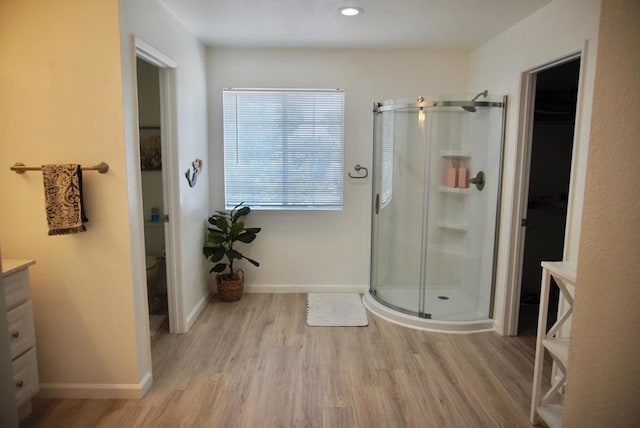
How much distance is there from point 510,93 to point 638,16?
90.4 inches

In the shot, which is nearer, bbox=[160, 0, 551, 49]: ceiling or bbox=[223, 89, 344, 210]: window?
bbox=[160, 0, 551, 49]: ceiling

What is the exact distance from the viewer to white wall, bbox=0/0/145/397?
2072 millimetres

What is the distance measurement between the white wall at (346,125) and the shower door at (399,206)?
0.26 m

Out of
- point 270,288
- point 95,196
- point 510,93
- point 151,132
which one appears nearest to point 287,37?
point 151,132

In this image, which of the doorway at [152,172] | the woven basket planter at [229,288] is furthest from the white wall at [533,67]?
the doorway at [152,172]

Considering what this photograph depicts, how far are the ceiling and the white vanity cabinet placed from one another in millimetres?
1874

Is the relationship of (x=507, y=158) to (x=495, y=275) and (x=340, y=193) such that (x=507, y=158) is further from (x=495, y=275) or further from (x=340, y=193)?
(x=340, y=193)

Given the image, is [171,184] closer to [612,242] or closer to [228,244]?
[228,244]

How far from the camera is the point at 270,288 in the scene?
4.19 metres

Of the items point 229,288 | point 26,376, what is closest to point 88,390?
point 26,376

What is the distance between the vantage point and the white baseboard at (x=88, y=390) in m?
2.32

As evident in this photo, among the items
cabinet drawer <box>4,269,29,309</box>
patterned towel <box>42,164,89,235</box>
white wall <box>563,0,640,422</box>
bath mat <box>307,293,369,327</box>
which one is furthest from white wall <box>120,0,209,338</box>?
white wall <box>563,0,640,422</box>

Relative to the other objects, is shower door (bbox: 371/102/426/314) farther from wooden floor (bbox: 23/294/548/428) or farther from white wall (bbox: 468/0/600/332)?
white wall (bbox: 468/0/600/332)

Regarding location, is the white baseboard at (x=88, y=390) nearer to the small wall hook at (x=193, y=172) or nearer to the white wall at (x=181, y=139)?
the white wall at (x=181, y=139)
